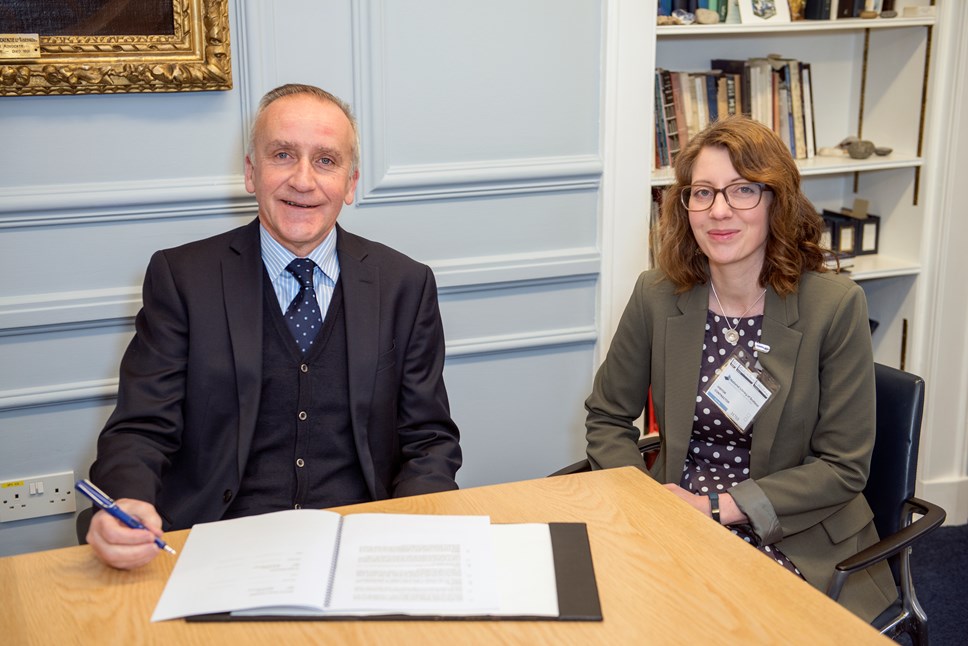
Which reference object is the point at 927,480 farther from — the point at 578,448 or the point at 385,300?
the point at 385,300

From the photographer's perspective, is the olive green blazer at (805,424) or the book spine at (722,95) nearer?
the olive green blazer at (805,424)

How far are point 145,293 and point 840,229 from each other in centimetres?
252

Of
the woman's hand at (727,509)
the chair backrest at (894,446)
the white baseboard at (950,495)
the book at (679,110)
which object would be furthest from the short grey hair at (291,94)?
the white baseboard at (950,495)

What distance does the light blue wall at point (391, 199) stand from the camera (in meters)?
2.50

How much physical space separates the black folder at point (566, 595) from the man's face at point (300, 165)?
0.88 m

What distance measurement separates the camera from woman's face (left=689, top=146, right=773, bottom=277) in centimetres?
220

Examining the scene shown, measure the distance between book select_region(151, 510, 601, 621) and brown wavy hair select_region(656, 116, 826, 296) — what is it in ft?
2.87

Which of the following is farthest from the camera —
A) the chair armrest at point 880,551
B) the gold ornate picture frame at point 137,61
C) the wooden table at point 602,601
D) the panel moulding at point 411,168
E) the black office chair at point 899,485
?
the panel moulding at point 411,168

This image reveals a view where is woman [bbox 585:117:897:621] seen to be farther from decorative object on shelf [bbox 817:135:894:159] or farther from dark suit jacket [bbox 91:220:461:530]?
decorative object on shelf [bbox 817:135:894:159]

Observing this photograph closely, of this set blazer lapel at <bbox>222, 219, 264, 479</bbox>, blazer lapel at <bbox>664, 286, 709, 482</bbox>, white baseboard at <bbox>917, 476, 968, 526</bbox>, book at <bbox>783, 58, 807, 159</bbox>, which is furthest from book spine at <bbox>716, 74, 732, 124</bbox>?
blazer lapel at <bbox>222, 219, 264, 479</bbox>

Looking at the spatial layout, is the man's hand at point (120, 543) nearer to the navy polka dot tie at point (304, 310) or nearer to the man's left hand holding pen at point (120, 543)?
the man's left hand holding pen at point (120, 543)

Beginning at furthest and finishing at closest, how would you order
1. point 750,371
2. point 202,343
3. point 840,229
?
point 840,229, point 750,371, point 202,343

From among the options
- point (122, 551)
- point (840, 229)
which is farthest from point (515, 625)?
point (840, 229)

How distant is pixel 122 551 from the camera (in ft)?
4.89
